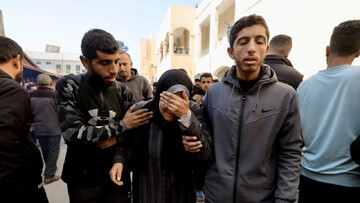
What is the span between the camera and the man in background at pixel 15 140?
4.06 feet

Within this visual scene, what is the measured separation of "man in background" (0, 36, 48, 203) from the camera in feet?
4.06

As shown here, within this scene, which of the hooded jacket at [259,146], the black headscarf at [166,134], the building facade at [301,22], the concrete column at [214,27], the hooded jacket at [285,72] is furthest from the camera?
the concrete column at [214,27]

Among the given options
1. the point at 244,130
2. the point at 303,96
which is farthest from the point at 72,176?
the point at 303,96

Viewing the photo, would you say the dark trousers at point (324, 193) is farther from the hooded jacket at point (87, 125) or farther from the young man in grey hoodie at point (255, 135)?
the hooded jacket at point (87, 125)

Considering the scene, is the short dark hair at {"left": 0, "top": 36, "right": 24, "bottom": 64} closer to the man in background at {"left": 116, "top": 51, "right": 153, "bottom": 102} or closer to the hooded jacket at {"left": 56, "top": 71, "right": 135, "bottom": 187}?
the hooded jacket at {"left": 56, "top": 71, "right": 135, "bottom": 187}

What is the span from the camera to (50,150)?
3848 millimetres

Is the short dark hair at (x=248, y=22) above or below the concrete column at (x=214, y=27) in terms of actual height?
below

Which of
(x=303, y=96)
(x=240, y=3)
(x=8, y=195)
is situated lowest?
(x=8, y=195)

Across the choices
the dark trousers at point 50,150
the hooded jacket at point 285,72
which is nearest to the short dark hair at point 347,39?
the hooded jacket at point 285,72

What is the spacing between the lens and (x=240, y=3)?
8.73 metres

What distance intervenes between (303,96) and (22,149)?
7.99ft

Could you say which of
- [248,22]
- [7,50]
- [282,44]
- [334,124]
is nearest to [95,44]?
[7,50]

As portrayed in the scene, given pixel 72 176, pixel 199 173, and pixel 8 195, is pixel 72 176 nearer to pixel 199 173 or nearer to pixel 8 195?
pixel 8 195

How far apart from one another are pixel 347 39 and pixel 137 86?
2.72m
